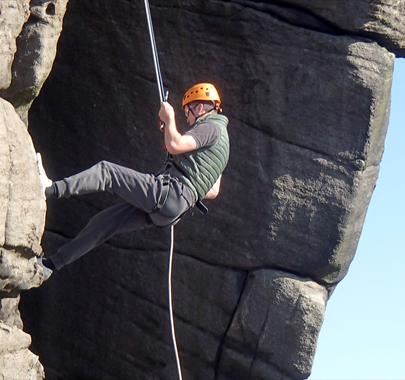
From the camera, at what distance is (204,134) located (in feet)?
36.4

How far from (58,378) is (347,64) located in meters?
3.92

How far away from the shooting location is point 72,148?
13641mm

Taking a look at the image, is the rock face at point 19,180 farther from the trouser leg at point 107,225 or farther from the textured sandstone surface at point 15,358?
the trouser leg at point 107,225

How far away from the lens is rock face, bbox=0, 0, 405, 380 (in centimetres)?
1277

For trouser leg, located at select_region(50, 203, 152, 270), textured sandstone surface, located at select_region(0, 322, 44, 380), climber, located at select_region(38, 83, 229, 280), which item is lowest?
textured sandstone surface, located at select_region(0, 322, 44, 380)

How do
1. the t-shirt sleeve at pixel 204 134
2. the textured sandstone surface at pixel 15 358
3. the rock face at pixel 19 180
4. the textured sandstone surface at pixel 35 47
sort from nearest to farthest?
the rock face at pixel 19 180
the textured sandstone surface at pixel 15 358
the t-shirt sleeve at pixel 204 134
the textured sandstone surface at pixel 35 47

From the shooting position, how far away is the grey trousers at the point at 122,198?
10.7 meters

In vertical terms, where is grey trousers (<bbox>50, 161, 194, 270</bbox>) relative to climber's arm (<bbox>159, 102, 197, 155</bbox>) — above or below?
below

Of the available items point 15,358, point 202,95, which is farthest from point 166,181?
point 15,358

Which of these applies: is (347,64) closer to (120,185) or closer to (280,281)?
(280,281)

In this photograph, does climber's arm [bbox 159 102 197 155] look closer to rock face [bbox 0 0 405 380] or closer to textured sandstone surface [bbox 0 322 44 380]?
textured sandstone surface [bbox 0 322 44 380]

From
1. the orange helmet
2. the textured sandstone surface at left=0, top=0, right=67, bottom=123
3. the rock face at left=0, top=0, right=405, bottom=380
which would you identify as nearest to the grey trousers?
the orange helmet

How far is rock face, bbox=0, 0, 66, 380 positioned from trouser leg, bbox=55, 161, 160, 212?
30cm

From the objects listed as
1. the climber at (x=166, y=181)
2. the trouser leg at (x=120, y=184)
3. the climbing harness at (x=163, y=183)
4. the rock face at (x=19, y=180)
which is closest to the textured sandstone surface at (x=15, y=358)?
the rock face at (x=19, y=180)
